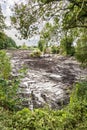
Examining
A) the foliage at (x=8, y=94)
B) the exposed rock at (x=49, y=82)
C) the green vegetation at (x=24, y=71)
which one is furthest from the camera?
the exposed rock at (x=49, y=82)

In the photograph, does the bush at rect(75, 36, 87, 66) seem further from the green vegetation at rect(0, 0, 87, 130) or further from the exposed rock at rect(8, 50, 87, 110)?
the green vegetation at rect(0, 0, 87, 130)

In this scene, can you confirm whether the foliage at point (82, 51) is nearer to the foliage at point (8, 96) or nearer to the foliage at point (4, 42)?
the foliage at point (4, 42)

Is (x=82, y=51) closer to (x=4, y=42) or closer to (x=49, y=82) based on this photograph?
(x=49, y=82)

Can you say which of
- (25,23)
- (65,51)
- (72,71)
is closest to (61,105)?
(25,23)

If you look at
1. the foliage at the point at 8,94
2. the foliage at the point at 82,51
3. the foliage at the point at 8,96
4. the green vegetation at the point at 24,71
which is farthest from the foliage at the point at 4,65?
the foliage at the point at 82,51

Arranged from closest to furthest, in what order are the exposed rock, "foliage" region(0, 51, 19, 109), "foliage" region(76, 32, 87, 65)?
"foliage" region(0, 51, 19, 109)
the exposed rock
"foliage" region(76, 32, 87, 65)

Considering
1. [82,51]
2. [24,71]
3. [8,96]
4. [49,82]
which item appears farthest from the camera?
[82,51]

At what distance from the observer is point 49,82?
50.2ft

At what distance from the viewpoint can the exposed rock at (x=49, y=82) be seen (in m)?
12.3

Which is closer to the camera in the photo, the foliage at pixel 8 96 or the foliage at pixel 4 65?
the foliage at pixel 8 96

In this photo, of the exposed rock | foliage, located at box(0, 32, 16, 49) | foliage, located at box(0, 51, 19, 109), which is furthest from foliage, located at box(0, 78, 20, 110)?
foliage, located at box(0, 32, 16, 49)

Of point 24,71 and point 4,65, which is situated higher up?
point 24,71

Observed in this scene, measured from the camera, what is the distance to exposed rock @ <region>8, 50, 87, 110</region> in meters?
12.3

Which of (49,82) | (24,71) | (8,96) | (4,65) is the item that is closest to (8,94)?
(8,96)
